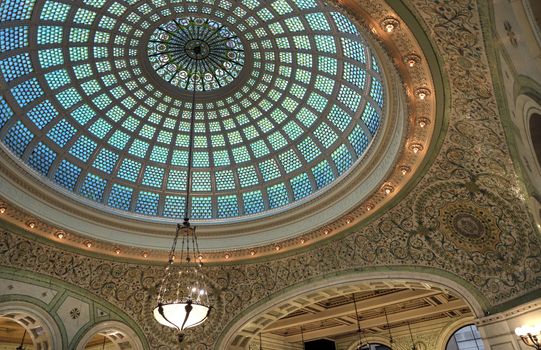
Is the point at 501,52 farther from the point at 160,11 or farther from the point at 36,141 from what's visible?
the point at 36,141

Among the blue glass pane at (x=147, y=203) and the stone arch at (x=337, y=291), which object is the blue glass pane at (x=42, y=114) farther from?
the stone arch at (x=337, y=291)

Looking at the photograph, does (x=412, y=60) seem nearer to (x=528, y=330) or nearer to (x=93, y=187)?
(x=528, y=330)

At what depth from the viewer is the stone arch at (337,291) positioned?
10586 mm

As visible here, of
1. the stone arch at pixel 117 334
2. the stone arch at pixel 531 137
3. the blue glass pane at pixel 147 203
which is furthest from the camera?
the blue glass pane at pixel 147 203

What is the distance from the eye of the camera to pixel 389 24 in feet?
22.2

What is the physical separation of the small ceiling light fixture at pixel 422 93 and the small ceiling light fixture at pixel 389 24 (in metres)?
1.68

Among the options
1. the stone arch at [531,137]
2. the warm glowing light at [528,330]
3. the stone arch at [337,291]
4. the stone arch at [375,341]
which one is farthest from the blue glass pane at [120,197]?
the stone arch at [375,341]

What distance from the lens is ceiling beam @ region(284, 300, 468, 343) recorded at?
16.8m

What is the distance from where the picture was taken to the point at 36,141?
12125 millimetres

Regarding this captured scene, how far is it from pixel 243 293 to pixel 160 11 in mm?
9120

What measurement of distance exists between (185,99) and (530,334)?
1143cm

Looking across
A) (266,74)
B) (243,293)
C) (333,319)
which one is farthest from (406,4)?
(333,319)

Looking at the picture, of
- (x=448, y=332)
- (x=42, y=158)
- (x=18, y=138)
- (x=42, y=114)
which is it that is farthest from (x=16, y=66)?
(x=448, y=332)

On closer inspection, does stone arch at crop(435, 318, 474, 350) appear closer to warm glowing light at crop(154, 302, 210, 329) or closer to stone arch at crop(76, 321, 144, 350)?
stone arch at crop(76, 321, 144, 350)
